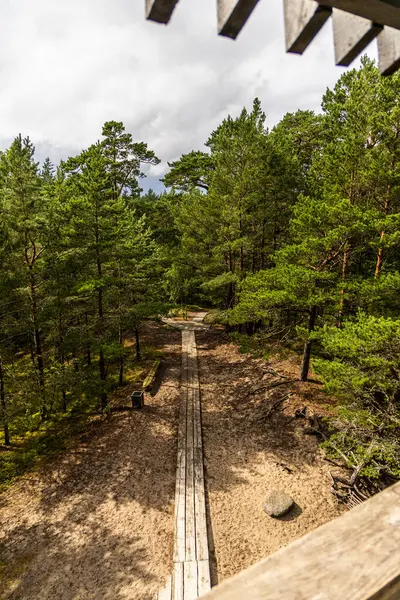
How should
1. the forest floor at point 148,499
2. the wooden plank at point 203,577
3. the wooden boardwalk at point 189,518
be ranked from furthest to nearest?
the forest floor at point 148,499, the wooden boardwalk at point 189,518, the wooden plank at point 203,577

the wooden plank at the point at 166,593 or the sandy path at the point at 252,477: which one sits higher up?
the sandy path at the point at 252,477

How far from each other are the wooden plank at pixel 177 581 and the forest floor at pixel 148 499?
0.25m

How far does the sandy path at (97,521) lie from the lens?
717 cm

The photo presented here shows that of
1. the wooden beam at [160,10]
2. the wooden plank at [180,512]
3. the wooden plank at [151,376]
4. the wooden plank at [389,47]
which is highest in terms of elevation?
the wooden beam at [160,10]

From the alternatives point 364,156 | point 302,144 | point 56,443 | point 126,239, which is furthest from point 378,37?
point 302,144

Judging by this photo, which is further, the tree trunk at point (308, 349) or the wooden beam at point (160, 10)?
the tree trunk at point (308, 349)

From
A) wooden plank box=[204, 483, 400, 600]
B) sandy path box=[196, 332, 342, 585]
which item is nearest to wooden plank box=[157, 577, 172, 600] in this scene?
sandy path box=[196, 332, 342, 585]

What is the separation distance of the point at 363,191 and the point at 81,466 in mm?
14813

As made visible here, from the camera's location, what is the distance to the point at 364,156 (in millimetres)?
10703

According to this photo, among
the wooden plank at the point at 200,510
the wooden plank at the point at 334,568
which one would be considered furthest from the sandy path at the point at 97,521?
the wooden plank at the point at 334,568

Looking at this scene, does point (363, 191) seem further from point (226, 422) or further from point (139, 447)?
point (139, 447)

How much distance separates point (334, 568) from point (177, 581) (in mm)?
8291

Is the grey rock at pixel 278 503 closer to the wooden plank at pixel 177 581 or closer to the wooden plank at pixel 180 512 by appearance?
the wooden plank at pixel 180 512

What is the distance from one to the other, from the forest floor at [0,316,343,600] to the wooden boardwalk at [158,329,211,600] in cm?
24
